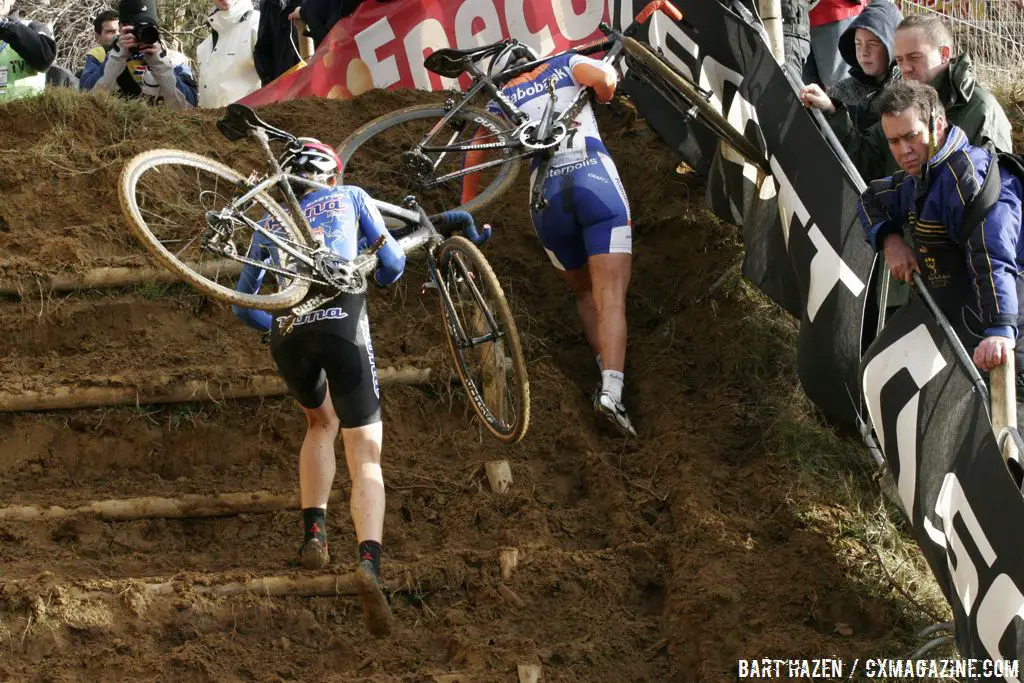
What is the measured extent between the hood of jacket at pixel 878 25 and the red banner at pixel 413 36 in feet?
9.18

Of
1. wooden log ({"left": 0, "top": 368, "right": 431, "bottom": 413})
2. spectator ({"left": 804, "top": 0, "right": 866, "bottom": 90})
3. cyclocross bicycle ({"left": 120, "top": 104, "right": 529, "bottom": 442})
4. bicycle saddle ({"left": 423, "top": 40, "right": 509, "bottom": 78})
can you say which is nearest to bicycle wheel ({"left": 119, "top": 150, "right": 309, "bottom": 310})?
cyclocross bicycle ({"left": 120, "top": 104, "right": 529, "bottom": 442})

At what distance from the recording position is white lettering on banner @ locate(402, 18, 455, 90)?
10.9 meters

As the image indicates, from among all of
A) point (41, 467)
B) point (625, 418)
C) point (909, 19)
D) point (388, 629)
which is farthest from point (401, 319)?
point (909, 19)

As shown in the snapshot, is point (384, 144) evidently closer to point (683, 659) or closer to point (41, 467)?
point (41, 467)

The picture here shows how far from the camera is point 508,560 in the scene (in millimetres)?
7234

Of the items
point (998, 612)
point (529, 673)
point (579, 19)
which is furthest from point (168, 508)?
point (579, 19)

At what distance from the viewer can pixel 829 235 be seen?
6.87 m

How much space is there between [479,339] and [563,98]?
1995 mm

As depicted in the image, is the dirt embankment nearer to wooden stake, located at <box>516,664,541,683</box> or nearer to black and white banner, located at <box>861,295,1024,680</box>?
wooden stake, located at <box>516,664,541,683</box>

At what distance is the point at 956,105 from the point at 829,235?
89 centimetres

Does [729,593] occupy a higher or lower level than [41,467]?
lower

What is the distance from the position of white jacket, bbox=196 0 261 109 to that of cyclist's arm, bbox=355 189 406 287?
4953 millimetres

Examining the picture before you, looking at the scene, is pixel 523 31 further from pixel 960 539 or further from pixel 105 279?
pixel 960 539

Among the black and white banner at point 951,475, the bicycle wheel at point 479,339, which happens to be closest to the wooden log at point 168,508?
the bicycle wheel at point 479,339
